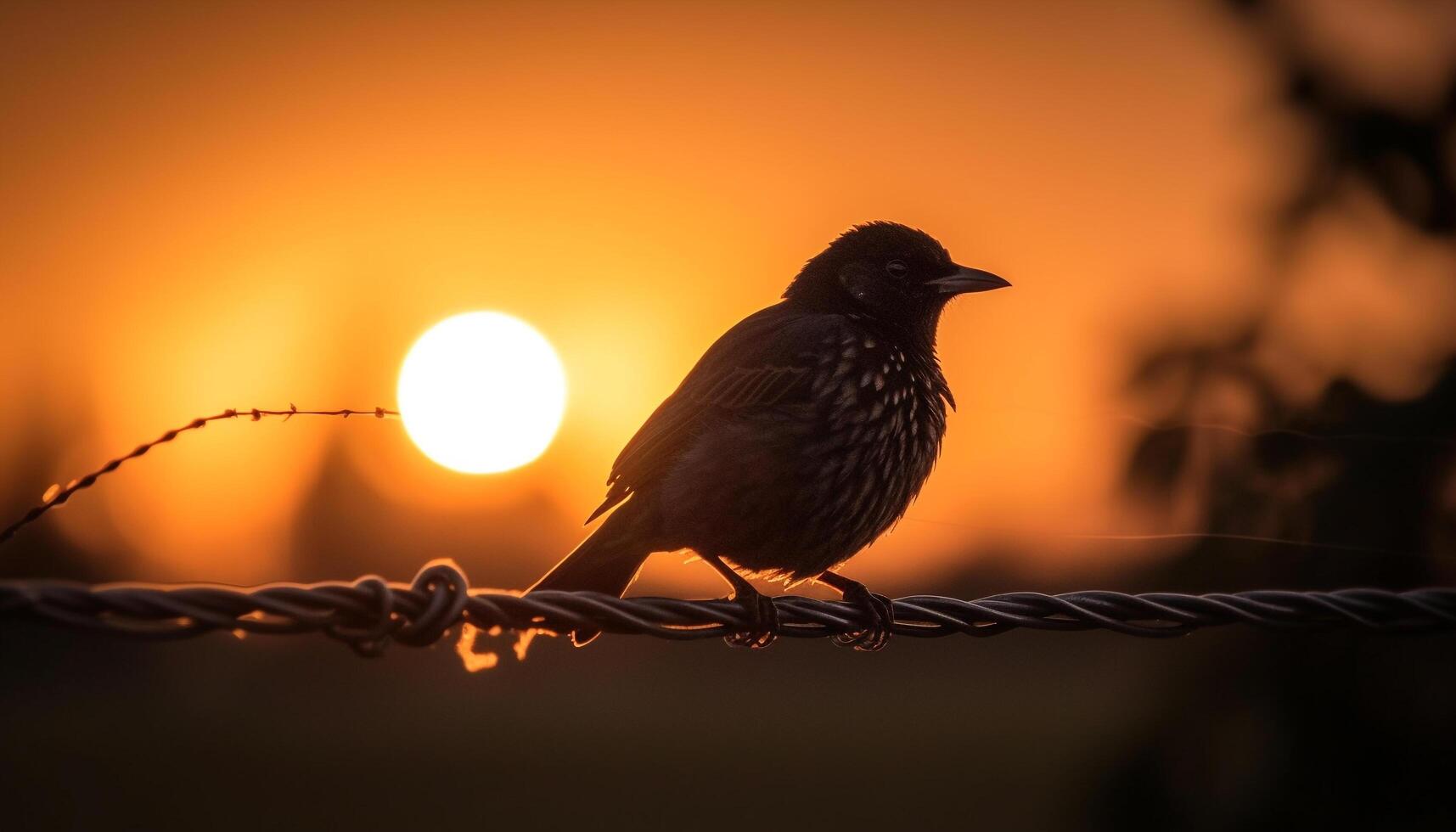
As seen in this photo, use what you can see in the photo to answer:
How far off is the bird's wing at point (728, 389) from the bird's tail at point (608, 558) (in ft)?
0.24

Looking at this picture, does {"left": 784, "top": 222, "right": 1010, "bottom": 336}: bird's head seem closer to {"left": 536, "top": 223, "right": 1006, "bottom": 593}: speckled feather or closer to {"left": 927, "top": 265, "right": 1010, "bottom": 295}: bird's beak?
{"left": 927, "top": 265, "right": 1010, "bottom": 295}: bird's beak

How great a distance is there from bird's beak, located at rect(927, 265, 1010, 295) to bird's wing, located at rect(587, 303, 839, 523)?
0.68 meters

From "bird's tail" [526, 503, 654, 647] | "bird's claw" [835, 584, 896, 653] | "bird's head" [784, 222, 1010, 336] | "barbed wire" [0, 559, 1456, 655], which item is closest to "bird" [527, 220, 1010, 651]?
"bird's tail" [526, 503, 654, 647]

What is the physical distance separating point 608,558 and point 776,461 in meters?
0.72

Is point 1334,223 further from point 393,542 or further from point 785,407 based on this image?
point 393,542

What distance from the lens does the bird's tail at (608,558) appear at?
4.89 m

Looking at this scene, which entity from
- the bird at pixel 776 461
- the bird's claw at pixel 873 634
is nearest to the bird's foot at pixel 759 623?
the bird's claw at pixel 873 634

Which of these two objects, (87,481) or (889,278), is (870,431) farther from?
(87,481)

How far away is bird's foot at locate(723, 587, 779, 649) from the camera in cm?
362

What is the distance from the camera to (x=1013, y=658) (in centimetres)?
6003

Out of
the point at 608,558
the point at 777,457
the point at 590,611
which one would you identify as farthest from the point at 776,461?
the point at 590,611

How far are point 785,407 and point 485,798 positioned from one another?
1202 inches

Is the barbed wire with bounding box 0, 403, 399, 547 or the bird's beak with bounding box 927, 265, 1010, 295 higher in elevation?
the bird's beak with bounding box 927, 265, 1010, 295

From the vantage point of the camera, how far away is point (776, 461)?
4789 millimetres
